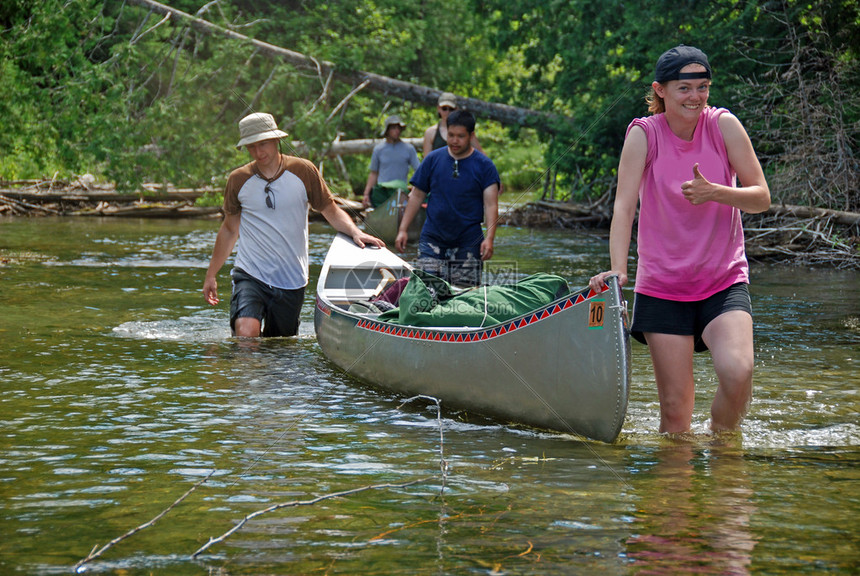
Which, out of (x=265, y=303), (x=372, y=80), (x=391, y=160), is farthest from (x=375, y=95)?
(x=265, y=303)

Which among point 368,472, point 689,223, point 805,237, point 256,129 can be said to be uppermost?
point 256,129

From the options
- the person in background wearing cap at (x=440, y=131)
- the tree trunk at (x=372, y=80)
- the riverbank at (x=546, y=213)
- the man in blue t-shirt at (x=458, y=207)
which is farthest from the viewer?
the tree trunk at (x=372, y=80)

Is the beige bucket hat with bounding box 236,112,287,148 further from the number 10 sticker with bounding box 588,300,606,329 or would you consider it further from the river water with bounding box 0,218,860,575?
the number 10 sticker with bounding box 588,300,606,329

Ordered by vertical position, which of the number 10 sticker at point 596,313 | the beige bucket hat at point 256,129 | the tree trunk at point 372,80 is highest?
the tree trunk at point 372,80

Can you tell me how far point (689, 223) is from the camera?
4902mm

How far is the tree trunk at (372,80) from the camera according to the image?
20.4m

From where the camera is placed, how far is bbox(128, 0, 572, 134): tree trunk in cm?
2041

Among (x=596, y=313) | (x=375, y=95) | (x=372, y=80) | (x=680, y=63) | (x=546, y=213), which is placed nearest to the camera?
(x=680, y=63)

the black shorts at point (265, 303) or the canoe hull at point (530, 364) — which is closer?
the canoe hull at point (530, 364)

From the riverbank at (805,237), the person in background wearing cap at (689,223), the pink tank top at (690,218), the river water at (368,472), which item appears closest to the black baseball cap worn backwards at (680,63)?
the person in background wearing cap at (689,223)

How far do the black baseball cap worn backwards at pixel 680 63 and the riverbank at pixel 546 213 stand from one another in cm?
917

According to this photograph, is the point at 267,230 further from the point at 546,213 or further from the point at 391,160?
the point at 546,213

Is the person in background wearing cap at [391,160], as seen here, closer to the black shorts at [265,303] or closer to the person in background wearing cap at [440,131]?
the person in background wearing cap at [440,131]

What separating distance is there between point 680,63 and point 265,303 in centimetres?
445
